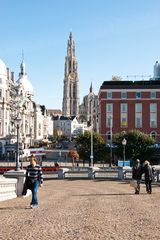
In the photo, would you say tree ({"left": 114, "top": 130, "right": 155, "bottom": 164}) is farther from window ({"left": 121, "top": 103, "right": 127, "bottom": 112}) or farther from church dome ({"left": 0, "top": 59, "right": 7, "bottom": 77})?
church dome ({"left": 0, "top": 59, "right": 7, "bottom": 77})

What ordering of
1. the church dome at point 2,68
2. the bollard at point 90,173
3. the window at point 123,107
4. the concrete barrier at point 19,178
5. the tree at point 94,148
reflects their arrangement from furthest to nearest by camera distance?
the church dome at point 2,68
the window at point 123,107
the tree at point 94,148
the bollard at point 90,173
the concrete barrier at point 19,178

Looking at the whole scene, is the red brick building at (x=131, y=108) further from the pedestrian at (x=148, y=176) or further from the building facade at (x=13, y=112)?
the pedestrian at (x=148, y=176)

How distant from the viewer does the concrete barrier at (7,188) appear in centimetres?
1883

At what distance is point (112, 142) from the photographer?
7988 centimetres

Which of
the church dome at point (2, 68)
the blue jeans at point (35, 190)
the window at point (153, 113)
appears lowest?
the blue jeans at point (35, 190)

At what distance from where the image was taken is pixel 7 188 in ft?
63.9

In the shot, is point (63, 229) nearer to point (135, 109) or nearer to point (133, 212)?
point (133, 212)

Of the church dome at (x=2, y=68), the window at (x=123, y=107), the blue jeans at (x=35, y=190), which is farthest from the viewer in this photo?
the church dome at (x=2, y=68)

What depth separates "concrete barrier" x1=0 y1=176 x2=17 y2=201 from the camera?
741 inches

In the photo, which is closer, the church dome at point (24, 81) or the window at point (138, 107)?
the window at point (138, 107)

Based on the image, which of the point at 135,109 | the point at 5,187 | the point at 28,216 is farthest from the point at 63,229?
the point at 135,109

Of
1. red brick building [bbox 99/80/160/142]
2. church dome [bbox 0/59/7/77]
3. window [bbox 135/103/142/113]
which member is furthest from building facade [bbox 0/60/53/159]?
window [bbox 135/103/142/113]

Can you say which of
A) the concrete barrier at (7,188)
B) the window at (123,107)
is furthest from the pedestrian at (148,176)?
the window at (123,107)

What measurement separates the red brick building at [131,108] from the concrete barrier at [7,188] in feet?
214
